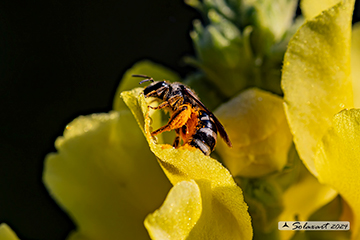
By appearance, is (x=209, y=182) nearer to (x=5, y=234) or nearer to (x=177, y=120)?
(x=177, y=120)

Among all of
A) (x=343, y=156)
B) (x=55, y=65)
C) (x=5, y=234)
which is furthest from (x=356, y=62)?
(x=55, y=65)

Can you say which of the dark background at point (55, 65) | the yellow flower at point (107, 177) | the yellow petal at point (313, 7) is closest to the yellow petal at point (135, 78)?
the yellow flower at point (107, 177)

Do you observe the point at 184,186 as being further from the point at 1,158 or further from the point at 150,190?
the point at 1,158

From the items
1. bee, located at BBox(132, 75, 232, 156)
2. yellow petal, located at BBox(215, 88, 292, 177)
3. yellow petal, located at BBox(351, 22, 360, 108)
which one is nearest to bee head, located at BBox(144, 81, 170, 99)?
bee, located at BBox(132, 75, 232, 156)

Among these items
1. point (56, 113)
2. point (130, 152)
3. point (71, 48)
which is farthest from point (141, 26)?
point (130, 152)

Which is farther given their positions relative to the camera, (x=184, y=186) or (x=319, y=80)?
(x=319, y=80)

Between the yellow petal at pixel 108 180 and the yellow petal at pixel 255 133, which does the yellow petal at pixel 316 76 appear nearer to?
the yellow petal at pixel 255 133
